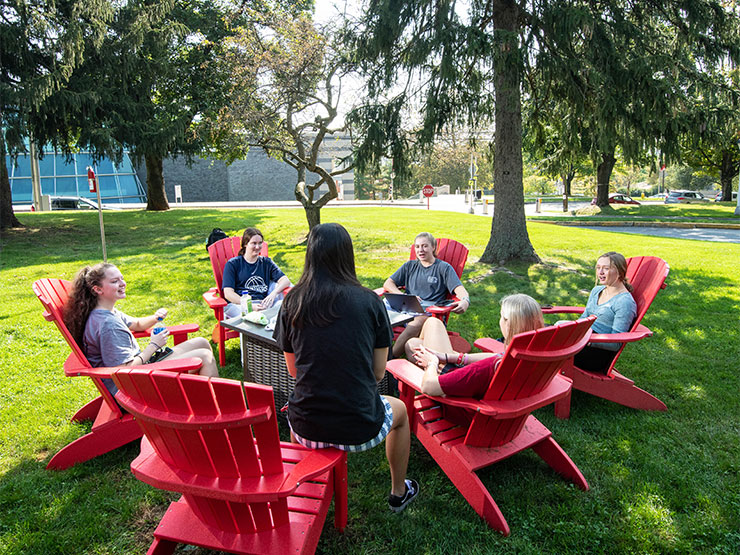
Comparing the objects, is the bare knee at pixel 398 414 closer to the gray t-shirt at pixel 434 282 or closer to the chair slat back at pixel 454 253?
the gray t-shirt at pixel 434 282

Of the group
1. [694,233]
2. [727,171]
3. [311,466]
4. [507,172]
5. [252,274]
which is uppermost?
[727,171]

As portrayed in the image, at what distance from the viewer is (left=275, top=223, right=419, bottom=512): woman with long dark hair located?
2.01 meters

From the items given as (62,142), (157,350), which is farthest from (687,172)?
(157,350)

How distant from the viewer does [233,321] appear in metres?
3.74

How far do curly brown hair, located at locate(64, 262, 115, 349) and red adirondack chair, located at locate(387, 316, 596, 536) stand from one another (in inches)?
73.5

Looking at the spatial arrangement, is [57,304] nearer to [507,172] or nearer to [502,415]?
[502,415]

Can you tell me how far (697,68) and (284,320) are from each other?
350 inches

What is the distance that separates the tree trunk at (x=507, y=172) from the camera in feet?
26.8

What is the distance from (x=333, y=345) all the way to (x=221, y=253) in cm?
365

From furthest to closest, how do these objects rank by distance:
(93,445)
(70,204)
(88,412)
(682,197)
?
(682,197) < (70,204) < (88,412) < (93,445)

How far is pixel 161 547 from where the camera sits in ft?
6.75

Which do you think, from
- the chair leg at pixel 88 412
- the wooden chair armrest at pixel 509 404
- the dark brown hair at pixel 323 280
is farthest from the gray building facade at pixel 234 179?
the dark brown hair at pixel 323 280

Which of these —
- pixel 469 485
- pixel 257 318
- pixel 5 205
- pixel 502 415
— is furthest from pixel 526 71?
pixel 5 205

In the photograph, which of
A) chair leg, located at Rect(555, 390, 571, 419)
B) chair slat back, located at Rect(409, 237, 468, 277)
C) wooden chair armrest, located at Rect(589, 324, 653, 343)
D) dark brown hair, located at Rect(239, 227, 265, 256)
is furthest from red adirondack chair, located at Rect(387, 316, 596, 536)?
chair slat back, located at Rect(409, 237, 468, 277)
